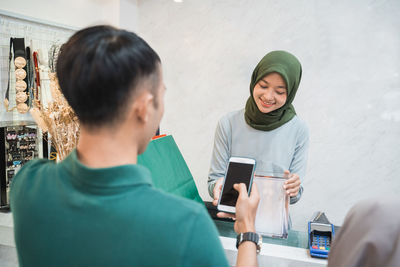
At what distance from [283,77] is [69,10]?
6.24 ft

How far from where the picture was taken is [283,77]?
1.66m

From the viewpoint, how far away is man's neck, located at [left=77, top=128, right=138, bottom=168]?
635 mm

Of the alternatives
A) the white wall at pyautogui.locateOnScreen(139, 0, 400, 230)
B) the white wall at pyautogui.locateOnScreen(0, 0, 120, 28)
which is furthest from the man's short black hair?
the white wall at pyautogui.locateOnScreen(139, 0, 400, 230)

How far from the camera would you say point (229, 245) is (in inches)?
48.6

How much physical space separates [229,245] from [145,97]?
31.4 inches

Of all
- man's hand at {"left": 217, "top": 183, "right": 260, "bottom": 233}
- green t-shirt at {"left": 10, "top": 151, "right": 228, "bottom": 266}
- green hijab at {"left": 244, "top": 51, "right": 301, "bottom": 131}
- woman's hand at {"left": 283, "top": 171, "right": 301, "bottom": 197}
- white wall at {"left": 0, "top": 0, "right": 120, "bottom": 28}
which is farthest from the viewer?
white wall at {"left": 0, "top": 0, "right": 120, "bottom": 28}

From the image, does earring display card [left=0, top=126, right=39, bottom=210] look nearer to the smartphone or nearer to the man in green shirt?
the smartphone

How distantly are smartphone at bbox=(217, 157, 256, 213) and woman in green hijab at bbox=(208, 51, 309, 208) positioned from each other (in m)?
0.42

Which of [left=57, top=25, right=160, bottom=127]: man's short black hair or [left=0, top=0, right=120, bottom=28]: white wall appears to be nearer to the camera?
[left=57, top=25, right=160, bottom=127]: man's short black hair

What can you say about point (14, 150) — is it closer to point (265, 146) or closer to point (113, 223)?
point (265, 146)

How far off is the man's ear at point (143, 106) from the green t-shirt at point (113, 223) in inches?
4.0

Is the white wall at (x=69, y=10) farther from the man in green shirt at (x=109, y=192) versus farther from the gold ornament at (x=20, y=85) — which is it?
the man in green shirt at (x=109, y=192)

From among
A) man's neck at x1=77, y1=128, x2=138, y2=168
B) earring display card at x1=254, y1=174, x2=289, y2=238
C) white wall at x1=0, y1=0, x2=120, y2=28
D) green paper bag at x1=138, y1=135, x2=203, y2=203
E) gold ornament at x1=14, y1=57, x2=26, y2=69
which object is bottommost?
earring display card at x1=254, y1=174, x2=289, y2=238

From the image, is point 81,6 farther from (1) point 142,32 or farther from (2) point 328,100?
(2) point 328,100
